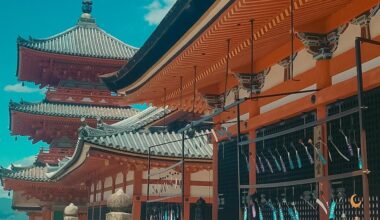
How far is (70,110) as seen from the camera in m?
33.4

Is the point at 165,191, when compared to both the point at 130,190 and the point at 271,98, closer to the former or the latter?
the point at 130,190

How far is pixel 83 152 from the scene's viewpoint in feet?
58.1

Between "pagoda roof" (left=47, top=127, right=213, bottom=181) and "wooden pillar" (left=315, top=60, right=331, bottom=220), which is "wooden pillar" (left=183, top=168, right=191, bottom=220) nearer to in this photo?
"pagoda roof" (left=47, top=127, right=213, bottom=181)

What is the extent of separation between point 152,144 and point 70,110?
53.7ft

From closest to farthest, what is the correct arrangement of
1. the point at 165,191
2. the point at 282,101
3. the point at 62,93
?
1. the point at 282,101
2. the point at 165,191
3. the point at 62,93

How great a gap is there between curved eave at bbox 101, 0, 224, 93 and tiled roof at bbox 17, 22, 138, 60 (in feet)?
71.1

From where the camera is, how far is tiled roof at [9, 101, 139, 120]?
32.4m

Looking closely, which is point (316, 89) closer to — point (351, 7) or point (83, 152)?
point (351, 7)

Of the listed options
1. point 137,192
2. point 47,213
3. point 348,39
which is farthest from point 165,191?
point 47,213

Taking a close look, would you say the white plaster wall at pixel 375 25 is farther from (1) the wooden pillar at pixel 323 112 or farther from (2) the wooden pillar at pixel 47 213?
(2) the wooden pillar at pixel 47 213

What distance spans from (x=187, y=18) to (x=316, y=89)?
248 centimetres

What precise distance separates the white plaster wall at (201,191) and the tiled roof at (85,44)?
58.9ft

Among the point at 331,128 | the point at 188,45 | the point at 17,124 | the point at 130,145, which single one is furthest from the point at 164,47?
the point at 17,124

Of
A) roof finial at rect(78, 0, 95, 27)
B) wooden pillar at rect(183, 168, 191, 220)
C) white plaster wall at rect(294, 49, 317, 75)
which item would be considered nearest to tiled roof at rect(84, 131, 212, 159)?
wooden pillar at rect(183, 168, 191, 220)
